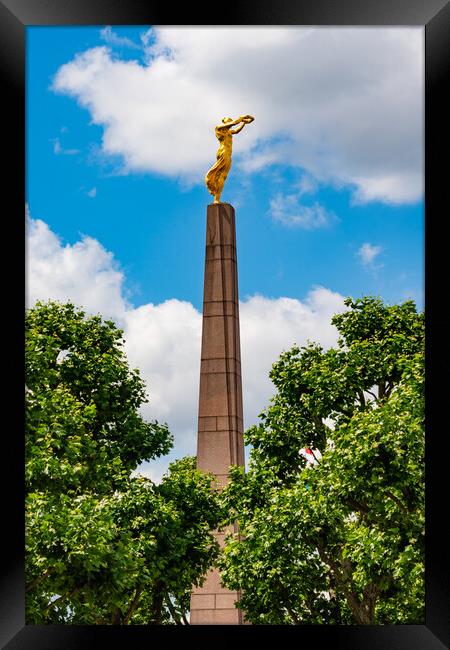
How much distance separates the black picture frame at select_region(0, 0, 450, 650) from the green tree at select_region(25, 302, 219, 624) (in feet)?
48.6

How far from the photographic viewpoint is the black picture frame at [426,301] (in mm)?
7887

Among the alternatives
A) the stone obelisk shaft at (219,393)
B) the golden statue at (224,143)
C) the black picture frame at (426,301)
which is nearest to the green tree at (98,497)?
the stone obelisk shaft at (219,393)

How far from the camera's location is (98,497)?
31.0 meters

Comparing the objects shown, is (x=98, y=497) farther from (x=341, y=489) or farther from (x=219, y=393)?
(x=341, y=489)

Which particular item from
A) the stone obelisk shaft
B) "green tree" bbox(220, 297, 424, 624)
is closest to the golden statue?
the stone obelisk shaft

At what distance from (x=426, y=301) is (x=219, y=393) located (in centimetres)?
2387

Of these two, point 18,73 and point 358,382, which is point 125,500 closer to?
point 358,382

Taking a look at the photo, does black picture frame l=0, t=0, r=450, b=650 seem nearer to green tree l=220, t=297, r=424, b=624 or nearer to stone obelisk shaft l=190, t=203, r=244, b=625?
green tree l=220, t=297, r=424, b=624

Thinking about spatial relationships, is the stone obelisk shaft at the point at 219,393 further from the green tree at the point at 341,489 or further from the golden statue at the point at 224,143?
the golden statue at the point at 224,143

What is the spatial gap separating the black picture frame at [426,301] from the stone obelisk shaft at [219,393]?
23.6 meters

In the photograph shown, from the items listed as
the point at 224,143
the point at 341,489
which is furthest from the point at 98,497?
the point at 224,143

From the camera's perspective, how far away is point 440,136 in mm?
8305

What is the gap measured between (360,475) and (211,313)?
7.56m

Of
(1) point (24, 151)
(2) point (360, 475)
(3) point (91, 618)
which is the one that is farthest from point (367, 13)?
(3) point (91, 618)
